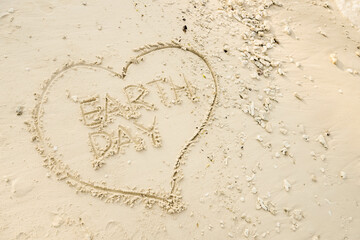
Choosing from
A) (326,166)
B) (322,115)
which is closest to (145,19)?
(322,115)

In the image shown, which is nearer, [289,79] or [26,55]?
[26,55]

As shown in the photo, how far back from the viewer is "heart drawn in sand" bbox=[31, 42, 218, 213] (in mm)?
2750

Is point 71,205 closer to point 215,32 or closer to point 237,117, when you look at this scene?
point 237,117

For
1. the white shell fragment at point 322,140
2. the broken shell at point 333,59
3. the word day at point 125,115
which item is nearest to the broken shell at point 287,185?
the white shell fragment at point 322,140

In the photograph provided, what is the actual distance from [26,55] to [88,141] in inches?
50.0

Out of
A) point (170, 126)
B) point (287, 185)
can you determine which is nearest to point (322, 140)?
point (287, 185)

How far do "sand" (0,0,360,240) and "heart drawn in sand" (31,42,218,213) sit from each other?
0.01 meters

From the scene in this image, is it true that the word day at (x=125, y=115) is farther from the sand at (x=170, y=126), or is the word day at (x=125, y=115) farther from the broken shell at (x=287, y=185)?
the broken shell at (x=287, y=185)

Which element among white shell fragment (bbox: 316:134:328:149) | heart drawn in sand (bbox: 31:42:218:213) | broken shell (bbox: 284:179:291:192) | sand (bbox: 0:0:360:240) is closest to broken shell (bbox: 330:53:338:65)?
sand (bbox: 0:0:360:240)

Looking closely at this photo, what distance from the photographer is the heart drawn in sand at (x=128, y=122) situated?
9.02 ft

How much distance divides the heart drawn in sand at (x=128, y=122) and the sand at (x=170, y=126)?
0.01 m

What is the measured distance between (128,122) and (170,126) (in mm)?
449

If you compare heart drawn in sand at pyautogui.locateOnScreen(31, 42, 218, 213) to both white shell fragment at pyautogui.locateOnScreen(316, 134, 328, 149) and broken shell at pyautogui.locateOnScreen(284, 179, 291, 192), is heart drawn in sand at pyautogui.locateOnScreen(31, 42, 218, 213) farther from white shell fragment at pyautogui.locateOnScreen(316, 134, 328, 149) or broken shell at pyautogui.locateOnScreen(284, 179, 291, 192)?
white shell fragment at pyautogui.locateOnScreen(316, 134, 328, 149)

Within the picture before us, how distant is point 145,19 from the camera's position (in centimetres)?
376
